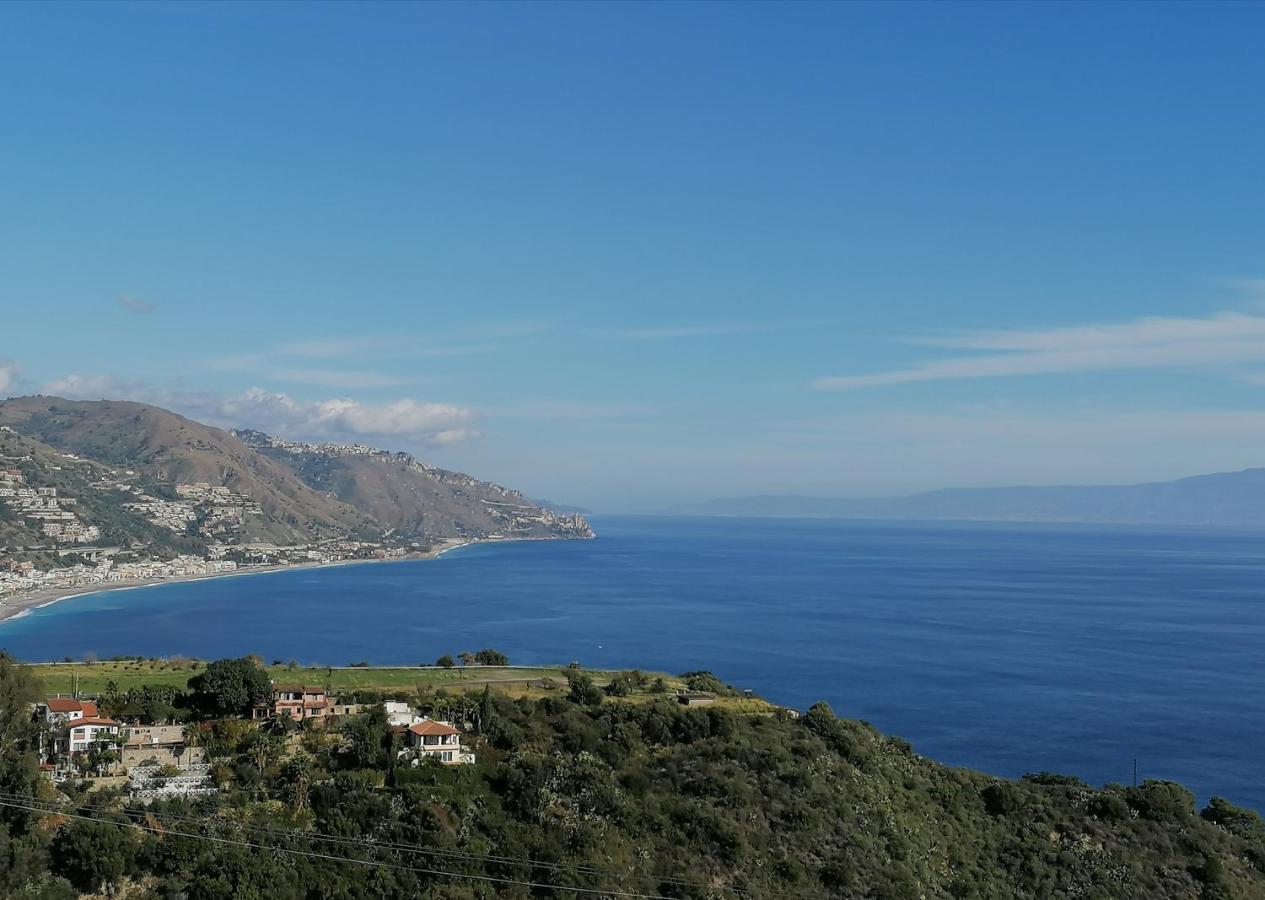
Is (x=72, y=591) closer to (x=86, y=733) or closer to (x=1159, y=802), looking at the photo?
(x=86, y=733)

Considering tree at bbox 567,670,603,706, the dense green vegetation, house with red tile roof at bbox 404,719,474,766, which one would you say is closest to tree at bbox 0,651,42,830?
the dense green vegetation

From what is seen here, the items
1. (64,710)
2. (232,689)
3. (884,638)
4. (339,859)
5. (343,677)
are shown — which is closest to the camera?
(339,859)

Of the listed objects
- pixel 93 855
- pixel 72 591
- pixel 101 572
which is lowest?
pixel 72 591

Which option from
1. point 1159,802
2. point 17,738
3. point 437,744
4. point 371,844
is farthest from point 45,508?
point 1159,802

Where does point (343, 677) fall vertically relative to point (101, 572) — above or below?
above

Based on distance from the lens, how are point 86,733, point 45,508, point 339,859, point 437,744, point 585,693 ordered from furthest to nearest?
point 45,508 < point 585,693 < point 437,744 < point 86,733 < point 339,859

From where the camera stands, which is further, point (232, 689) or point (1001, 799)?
point (1001, 799)
